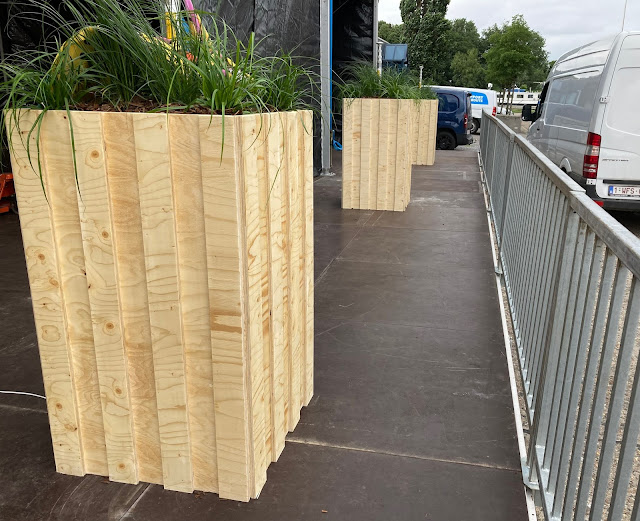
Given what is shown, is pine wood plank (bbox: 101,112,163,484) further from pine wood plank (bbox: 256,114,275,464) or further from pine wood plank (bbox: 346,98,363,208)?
pine wood plank (bbox: 346,98,363,208)

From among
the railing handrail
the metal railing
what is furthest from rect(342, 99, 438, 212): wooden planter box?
the railing handrail

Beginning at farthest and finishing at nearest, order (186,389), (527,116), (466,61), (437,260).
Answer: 1. (466,61)
2. (527,116)
3. (437,260)
4. (186,389)

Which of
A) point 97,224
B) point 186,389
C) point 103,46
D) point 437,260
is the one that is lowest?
point 437,260

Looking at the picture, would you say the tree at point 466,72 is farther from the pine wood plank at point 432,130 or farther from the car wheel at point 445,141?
the pine wood plank at point 432,130

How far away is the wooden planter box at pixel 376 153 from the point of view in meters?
8.02

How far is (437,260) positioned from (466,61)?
251 feet

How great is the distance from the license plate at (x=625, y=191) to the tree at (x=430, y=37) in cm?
5256

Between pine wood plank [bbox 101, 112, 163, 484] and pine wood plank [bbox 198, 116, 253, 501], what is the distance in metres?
0.29

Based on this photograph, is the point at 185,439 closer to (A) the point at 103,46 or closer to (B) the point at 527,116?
(A) the point at 103,46

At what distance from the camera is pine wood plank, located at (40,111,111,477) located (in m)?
2.27

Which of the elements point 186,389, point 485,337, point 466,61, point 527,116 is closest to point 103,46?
point 186,389

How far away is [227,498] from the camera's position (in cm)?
254

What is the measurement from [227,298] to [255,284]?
0.45 feet

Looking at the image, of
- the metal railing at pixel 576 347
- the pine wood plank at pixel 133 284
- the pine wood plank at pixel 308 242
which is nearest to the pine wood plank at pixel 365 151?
the metal railing at pixel 576 347
